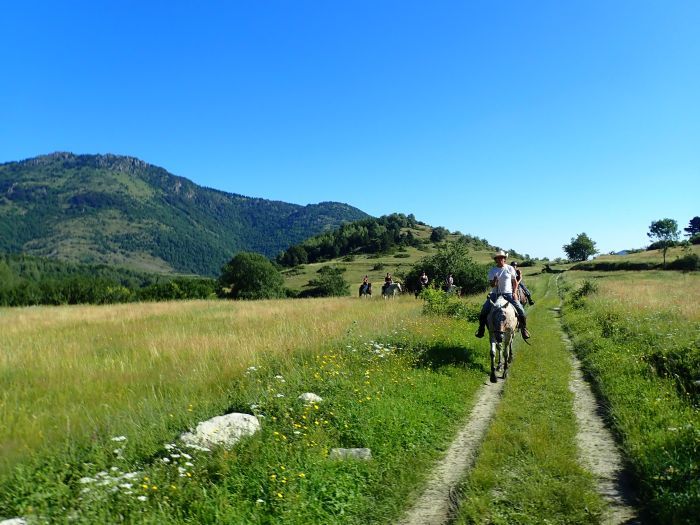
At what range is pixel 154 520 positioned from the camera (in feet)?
13.3

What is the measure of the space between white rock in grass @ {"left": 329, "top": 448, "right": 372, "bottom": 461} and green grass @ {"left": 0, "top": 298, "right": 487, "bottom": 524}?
12cm

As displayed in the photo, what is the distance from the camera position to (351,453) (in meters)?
5.82

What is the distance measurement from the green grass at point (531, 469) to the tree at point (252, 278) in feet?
198

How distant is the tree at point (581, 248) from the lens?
10831 cm

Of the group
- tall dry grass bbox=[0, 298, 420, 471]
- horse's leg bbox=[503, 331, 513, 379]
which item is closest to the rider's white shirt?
horse's leg bbox=[503, 331, 513, 379]

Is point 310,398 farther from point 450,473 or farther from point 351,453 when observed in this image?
point 450,473

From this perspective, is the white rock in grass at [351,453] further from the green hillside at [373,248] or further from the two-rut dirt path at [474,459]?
the green hillside at [373,248]

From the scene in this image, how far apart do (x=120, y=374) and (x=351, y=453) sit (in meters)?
5.68

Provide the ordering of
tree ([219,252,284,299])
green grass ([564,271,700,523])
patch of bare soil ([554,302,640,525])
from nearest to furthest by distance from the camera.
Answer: patch of bare soil ([554,302,640,525]) < green grass ([564,271,700,523]) < tree ([219,252,284,299])

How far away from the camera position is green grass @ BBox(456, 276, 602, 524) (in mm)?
4578

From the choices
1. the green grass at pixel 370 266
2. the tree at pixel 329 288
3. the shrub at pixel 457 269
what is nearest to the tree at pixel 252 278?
the tree at pixel 329 288

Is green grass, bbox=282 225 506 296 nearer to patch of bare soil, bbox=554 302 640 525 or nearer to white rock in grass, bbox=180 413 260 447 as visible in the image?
patch of bare soil, bbox=554 302 640 525

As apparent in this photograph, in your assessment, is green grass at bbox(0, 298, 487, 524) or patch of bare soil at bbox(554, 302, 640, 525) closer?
green grass at bbox(0, 298, 487, 524)

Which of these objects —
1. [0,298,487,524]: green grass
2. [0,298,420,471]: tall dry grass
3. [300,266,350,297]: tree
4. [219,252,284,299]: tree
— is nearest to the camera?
[0,298,487,524]: green grass
